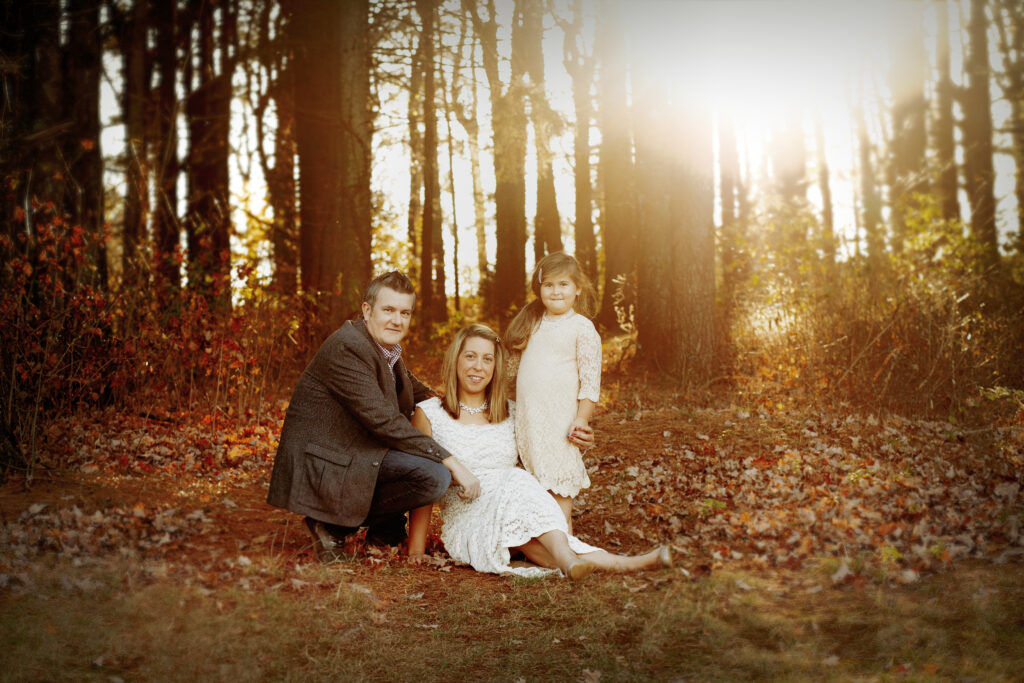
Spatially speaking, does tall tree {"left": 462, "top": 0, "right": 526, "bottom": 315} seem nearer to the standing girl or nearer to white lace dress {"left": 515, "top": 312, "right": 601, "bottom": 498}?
the standing girl

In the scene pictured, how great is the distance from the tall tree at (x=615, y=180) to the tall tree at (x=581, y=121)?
62 centimetres

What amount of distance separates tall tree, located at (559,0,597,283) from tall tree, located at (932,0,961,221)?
9.24 meters

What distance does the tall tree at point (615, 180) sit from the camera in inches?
570

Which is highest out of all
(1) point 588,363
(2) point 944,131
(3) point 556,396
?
(2) point 944,131

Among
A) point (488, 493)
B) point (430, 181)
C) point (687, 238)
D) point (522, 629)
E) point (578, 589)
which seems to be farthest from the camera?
point (430, 181)

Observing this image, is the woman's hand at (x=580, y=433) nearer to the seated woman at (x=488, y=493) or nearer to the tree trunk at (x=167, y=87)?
the seated woman at (x=488, y=493)

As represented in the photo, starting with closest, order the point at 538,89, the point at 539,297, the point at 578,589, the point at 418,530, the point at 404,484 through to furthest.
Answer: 1. the point at 578,589
2. the point at 404,484
3. the point at 418,530
4. the point at 539,297
5. the point at 538,89

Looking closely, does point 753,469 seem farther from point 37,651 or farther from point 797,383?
point 37,651

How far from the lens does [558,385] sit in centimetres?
514

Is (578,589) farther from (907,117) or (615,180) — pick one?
(907,117)

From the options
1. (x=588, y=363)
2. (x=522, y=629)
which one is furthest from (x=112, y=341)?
(x=522, y=629)

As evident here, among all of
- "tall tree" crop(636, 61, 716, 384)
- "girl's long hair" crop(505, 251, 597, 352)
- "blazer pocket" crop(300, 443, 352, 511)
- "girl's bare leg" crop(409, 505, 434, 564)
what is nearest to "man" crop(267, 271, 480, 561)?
"blazer pocket" crop(300, 443, 352, 511)

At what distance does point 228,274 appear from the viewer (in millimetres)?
9094

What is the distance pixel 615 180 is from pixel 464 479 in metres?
11.9
